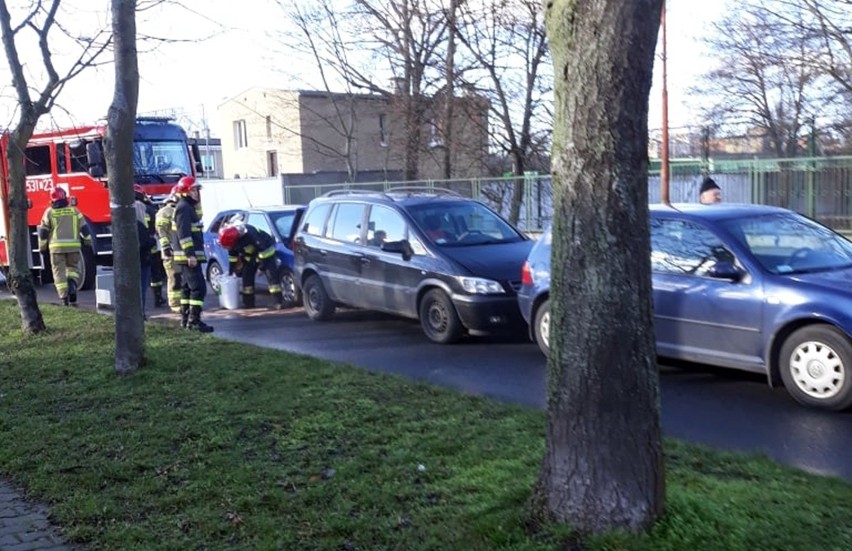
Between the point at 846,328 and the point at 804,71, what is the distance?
2471cm

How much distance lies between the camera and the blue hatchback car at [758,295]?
24.4 feet

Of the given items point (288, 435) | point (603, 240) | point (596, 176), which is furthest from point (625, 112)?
point (288, 435)

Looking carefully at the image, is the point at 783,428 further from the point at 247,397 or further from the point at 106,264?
the point at 106,264

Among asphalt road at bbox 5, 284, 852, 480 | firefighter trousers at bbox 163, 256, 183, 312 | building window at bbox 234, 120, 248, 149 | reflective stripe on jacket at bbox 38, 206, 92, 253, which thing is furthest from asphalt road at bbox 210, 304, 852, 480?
building window at bbox 234, 120, 248, 149

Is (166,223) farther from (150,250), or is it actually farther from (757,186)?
(757,186)

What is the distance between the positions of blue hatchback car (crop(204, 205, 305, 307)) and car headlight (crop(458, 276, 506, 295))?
4.47 metres

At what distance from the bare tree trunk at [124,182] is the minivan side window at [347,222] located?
3810mm

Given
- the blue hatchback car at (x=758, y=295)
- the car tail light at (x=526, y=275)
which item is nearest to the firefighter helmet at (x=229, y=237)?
the car tail light at (x=526, y=275)

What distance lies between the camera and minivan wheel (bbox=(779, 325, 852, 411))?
728cm

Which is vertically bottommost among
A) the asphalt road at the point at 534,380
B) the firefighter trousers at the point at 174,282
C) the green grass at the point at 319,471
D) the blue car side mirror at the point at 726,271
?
the asphalt road at the point at 534,380

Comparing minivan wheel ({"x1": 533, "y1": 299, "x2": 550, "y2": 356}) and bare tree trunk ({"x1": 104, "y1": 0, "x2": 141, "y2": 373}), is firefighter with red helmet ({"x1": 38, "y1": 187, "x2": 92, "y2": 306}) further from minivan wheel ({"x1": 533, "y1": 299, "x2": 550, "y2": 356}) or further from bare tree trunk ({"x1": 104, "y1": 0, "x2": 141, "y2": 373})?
minivan wheel ({"x1": 533, "y1": 299, "x2": 550, "y2": 356})

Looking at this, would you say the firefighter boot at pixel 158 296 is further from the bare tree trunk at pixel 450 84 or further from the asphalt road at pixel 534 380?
the bare tree trunk at pixel 450 84

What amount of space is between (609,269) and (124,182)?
5.93 m

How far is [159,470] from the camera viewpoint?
6230 mm
